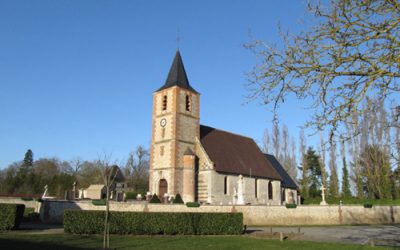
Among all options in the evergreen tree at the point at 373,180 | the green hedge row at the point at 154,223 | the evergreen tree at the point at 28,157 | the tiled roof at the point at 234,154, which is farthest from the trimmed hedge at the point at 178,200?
the evergreen tree at the point at 28,157

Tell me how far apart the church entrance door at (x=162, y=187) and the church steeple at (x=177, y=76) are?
28.4 feet

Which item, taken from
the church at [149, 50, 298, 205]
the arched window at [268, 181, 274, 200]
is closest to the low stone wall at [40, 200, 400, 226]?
the church at [149, 50, 298, 205]

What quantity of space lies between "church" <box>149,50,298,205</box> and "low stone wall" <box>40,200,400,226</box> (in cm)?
202

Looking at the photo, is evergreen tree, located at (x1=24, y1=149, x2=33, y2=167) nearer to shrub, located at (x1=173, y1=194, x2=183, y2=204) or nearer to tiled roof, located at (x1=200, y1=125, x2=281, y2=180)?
tiled roof, located at (x1=200, y1=125, x2=281, y2=180)

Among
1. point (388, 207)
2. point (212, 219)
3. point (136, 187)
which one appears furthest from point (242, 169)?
point (136, 187)

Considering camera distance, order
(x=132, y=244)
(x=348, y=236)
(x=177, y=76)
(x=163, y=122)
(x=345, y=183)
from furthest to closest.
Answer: (x=345, y=183), (x=177, y=76), (x=163, y=122), (x=348, y=236), (x=132, y=244)

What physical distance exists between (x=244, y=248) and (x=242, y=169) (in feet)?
66.4

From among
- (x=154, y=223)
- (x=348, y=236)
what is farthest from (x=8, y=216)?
(x=348, y=236)

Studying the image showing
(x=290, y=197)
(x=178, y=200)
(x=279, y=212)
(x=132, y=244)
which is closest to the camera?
(x=132, y=244)

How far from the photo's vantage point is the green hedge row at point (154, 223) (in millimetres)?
15438

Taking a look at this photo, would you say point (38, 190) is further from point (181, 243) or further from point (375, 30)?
point (375, 30)

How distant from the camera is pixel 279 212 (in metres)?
25.6

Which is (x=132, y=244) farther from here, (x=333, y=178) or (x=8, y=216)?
(x=333, y=178)

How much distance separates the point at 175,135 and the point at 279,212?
34.7ft
